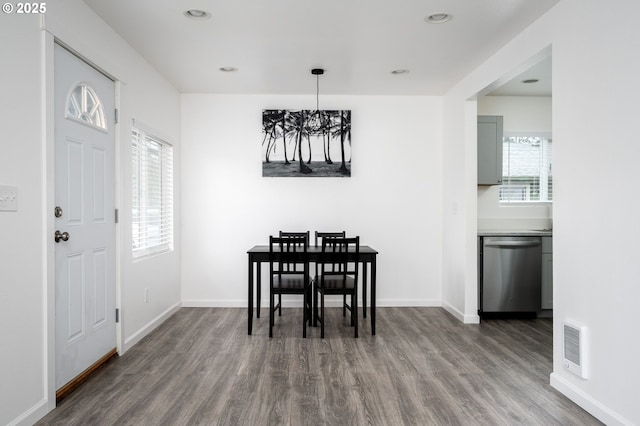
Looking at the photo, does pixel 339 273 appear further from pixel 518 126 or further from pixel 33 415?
pixel 518 126

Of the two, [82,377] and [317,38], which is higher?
[317,38]

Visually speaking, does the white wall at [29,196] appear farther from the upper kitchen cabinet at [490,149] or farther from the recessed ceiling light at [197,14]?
the upper kitchen cabinet at [490,149]

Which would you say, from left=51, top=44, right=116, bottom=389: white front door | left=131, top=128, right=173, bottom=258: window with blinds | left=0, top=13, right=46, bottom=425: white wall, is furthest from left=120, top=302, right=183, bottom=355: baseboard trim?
left=0, top=13, right=46, bottom=425: white wall

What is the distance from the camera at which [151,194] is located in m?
4.18

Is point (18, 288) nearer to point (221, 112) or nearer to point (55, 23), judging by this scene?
point (55, 23)

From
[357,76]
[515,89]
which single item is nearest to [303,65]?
[357,76]

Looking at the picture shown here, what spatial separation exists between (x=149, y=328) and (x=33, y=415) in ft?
5.70

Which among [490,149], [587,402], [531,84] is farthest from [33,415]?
[531,84]

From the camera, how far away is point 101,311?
121 inches

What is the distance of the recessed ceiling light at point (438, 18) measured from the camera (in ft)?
9.72

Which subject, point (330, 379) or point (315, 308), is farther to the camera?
point (315, 308)

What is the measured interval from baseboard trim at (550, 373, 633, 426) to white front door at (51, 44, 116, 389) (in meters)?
3.23

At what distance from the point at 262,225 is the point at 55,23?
10.1ft

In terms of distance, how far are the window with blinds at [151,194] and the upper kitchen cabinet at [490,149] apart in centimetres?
361
